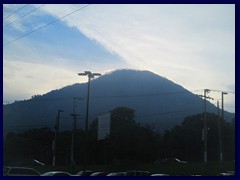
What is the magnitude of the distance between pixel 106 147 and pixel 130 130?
3966mm

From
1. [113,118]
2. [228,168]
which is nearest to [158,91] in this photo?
[113,118]

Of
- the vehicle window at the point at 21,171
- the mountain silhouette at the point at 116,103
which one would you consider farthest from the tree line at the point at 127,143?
the vehicle window at the point at 21,171

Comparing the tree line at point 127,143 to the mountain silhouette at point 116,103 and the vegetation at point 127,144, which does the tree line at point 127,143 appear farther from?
the mountain silhouette at point 116,103

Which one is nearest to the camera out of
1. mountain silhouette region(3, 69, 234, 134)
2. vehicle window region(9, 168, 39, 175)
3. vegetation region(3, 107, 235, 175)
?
vehicle window region(9, 168, 39, 175)

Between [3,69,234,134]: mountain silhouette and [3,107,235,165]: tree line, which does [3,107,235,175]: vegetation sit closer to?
[3,107,235,165]: tree line

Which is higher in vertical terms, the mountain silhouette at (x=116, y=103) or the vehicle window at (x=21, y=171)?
the mountain silhouette at (x=116, y=103)

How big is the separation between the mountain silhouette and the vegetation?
85.2 inches

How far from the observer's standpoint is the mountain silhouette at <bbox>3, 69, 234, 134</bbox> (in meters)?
47.5

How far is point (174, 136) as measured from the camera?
45.2 metres

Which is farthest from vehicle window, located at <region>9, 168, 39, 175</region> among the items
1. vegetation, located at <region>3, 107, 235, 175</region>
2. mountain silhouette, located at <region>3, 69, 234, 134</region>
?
mountain silhouette, located at <region>3, 69, 234, 134</region>

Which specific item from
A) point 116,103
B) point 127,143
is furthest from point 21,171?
point 116,103

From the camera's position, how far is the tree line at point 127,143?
4009 centimetres

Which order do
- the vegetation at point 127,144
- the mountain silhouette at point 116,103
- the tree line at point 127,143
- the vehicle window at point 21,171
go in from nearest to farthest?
the vehicle window at point 21,171
the vegetation at point 127,144
the tree line at point 127,143
the mountain silhouette at point 116,103

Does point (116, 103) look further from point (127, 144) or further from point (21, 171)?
point (21, 171)
